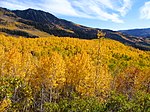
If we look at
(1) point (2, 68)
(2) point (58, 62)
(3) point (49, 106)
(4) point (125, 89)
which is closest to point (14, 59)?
(1) point (2, 68)

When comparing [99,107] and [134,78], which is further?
[134,78]

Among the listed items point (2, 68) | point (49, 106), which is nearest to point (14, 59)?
point (2, 68)

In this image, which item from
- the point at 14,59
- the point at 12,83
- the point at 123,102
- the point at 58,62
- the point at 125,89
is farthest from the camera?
the point at 125,89

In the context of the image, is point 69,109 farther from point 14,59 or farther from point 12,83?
point 14,59

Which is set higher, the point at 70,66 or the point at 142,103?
the point at 142,103

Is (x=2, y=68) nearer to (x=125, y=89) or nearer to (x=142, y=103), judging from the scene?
(x=125, y=89)

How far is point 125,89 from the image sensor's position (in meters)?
115

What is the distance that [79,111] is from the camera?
35.0 meters

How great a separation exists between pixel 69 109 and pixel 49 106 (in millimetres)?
2353

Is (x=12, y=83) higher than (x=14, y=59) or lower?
higher

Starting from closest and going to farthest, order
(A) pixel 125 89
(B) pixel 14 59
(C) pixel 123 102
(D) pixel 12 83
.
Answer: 1. (D) pixel 12 83
2. (C) pixel 123 102
3. (B) pixel 14 59
4. (A) pixel 125 89

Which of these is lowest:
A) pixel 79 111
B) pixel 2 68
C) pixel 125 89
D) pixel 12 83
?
pixel 125 89

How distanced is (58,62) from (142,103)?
58358mm

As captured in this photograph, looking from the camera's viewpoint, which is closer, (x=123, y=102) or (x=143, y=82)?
(x=123, y=102)
